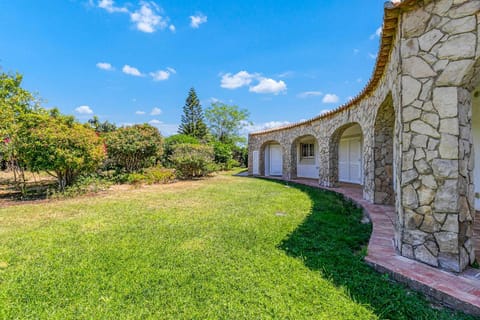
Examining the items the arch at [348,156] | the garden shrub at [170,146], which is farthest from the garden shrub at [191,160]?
the arch at [348,156]

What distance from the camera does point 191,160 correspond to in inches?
547

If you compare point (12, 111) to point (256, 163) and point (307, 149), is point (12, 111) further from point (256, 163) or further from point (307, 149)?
point (307, 149)

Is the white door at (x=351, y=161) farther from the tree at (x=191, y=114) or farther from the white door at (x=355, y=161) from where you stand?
the tree at (x=191, y=114)

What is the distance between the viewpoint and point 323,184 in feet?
34.9

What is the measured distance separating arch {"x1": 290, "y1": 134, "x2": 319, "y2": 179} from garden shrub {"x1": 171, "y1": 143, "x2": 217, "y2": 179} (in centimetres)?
547

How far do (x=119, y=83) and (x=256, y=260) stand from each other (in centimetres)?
2215

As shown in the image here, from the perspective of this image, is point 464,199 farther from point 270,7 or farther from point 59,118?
point 59,118

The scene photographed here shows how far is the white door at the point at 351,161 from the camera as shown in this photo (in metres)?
11.5

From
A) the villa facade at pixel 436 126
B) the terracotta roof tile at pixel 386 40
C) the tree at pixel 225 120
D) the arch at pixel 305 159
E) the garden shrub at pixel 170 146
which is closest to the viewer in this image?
the villa facade at pixel 436 126

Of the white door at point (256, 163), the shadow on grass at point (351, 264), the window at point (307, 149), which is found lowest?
the shadow on grass at point (351, 264)

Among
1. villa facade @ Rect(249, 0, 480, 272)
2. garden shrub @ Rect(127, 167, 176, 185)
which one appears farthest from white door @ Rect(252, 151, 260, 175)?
villa facade @ Rect(249, 0, 480, 272)

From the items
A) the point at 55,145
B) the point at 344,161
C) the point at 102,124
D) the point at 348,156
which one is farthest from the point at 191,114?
the point at 55,145

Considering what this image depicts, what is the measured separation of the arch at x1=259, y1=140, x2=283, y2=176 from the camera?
16.8m

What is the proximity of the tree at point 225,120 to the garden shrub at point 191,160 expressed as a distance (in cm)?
2150
